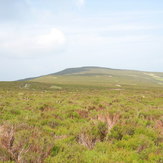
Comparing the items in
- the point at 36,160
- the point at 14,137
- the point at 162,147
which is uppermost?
the point at 14,137

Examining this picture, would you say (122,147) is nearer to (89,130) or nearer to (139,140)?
(139,140)

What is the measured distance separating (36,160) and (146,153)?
328 cm

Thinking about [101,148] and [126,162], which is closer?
[126,162]

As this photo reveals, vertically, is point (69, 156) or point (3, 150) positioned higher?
point (3, 150)

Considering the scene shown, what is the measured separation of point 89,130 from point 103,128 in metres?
0.68

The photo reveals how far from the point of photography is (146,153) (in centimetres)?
544

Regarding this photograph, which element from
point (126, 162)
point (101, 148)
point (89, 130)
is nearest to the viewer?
point (126, 162)

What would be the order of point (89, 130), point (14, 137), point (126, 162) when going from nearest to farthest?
point (126, 162)
point (14, 137)
point (89, 130)

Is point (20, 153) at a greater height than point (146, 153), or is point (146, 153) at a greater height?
point (20, 153)

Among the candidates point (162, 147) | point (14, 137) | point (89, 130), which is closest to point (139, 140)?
point (162, 147)

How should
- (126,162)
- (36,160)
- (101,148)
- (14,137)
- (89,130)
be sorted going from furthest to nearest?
(89,130)
(101,148)
(14,137)
(126,162)
(36,160)

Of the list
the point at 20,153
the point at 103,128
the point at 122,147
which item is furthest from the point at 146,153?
the point at 20,153

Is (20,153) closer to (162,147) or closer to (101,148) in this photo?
(101,148)

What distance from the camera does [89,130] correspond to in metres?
7.09
